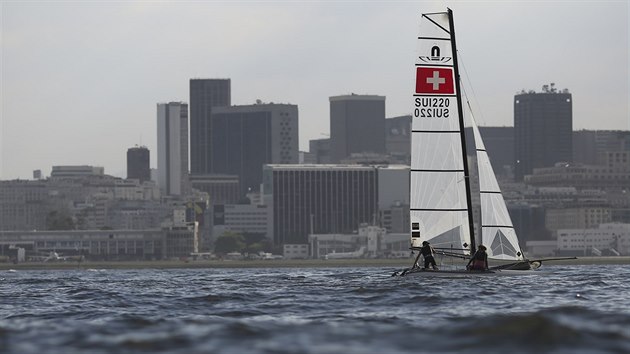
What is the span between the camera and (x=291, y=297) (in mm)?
46688

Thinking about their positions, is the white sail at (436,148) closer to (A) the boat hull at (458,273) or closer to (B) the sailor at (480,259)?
(A) the boat hull at (458,273)

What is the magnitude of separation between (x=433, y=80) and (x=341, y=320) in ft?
82.4

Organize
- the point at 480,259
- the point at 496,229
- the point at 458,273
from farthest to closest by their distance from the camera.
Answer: the point at 496,229
the point at 480,259
the point at 458,273

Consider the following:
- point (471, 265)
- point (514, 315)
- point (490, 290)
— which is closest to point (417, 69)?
point (471, 265)

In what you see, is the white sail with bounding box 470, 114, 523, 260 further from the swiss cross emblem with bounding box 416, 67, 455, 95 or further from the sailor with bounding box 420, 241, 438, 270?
the sailor with bounding box 420, 241, 438, 270

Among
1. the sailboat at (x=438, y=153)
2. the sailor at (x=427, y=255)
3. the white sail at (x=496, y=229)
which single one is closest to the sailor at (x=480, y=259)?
the sailor at (x=427, y=255)

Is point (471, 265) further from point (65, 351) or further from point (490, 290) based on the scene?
point (65, 351)

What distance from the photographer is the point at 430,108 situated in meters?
58.2

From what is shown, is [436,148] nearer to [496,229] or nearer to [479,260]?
[496,229]

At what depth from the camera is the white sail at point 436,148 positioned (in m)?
58.2

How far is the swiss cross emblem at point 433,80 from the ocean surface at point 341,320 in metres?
8.37

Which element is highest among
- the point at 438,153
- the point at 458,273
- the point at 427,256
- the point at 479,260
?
the point at 438,153

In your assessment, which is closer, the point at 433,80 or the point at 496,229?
the point at 433,80

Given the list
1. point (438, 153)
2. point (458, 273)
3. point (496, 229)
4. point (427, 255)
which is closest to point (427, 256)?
point (427, 255)
